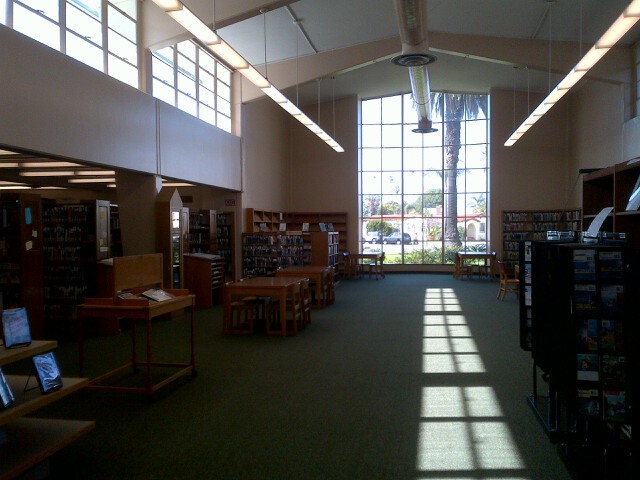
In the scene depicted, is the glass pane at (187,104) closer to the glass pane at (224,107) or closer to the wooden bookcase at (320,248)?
the glass pane at (224,107)

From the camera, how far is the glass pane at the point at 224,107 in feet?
44.1

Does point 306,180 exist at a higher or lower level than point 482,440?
higher

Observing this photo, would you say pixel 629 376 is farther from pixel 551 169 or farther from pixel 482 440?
pixel 551 169

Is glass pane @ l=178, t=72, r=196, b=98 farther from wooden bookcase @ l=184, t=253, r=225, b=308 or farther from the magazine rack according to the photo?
the magazine rack

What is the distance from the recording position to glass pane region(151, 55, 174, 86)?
10.2 m

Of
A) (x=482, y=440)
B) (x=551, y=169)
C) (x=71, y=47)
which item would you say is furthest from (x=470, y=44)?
(x=482, y=440)

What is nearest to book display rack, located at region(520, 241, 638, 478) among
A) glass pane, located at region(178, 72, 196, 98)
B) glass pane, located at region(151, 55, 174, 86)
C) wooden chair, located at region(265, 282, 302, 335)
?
wooden chair, located at region(265, 282, 302, 335)

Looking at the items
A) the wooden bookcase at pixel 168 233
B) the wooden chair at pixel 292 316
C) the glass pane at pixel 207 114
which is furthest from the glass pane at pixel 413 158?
the wooden chair at pixel 292 316

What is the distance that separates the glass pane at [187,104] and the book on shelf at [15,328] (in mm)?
8558

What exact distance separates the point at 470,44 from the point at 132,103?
25.5 feet

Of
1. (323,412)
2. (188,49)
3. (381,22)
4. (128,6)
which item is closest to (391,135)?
(381,22)

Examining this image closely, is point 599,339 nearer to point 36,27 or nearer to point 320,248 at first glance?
point 36,27

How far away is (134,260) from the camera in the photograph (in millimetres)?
5625

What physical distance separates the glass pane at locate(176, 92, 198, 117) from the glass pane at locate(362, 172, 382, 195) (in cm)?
868
